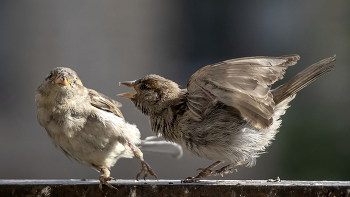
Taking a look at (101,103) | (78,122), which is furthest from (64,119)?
(101,103)

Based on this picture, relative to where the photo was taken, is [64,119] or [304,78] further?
[64,119]

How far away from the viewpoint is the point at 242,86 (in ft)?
6.04

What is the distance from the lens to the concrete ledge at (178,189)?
1718 mm

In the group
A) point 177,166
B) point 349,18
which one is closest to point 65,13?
point 177,166

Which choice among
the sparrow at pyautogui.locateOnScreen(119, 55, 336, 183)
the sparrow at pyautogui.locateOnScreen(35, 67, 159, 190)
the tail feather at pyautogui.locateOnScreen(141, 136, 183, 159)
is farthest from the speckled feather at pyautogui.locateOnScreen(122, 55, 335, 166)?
the tail feather at pyautogui.locateOnScreen(141, 136, 183, 159)

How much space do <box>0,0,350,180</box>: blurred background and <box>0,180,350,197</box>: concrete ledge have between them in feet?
10.4

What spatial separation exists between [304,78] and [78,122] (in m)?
1.32

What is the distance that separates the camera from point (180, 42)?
5.62m

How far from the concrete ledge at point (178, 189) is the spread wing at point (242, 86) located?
383mm

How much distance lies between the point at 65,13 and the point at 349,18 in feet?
12.9

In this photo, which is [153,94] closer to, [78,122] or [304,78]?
[78,122]

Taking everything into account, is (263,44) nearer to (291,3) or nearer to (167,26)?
(291,3)

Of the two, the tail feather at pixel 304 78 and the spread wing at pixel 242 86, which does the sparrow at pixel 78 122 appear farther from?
the tail feather at pixel 304 78

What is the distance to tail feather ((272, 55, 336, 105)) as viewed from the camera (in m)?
2.08
